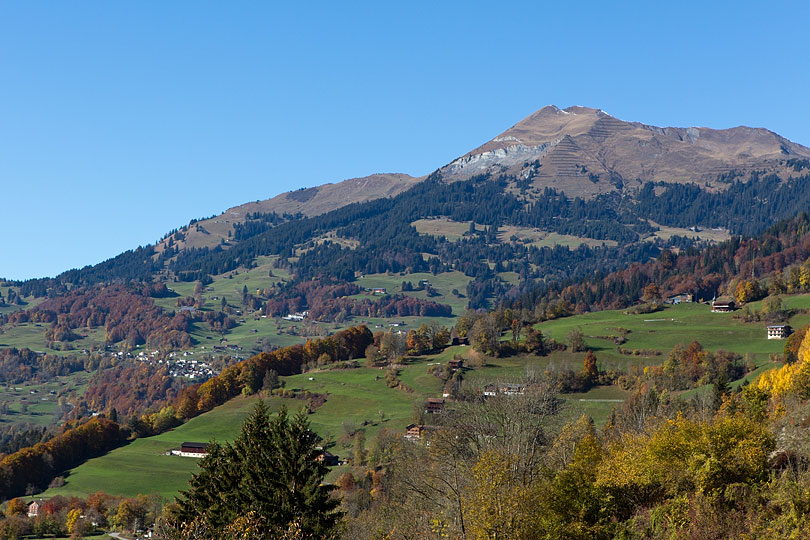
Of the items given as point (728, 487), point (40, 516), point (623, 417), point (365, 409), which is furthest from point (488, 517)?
point (365, 409)

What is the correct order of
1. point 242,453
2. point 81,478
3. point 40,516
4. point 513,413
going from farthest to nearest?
point 81,478, point 40,516, point 513,413, point 242,453

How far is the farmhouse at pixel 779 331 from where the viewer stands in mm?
167625

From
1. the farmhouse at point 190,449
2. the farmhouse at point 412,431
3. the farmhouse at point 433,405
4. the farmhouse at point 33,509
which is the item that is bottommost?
the farmhouse at point 33,509

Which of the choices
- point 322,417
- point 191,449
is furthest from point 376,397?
point 191,449

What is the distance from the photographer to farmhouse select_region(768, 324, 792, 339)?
167625mm

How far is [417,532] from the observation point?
161ft

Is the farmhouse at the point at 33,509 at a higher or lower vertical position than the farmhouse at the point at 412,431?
lower

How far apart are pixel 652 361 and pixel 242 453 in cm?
12518

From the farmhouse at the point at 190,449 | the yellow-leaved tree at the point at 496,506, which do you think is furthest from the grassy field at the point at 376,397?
the yellow-leaved tree at the point at 496,506

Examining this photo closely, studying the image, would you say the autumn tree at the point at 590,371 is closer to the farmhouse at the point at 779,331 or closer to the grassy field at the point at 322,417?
the grassy field at the point at 322,417

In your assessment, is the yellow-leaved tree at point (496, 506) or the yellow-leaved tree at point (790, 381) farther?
the yellow-leaved tree at point (790, 381)

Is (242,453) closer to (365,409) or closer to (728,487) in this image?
(728,487)

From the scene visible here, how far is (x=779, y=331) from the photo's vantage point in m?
168

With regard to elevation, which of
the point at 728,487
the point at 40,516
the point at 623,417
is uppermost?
the point at 728,487
